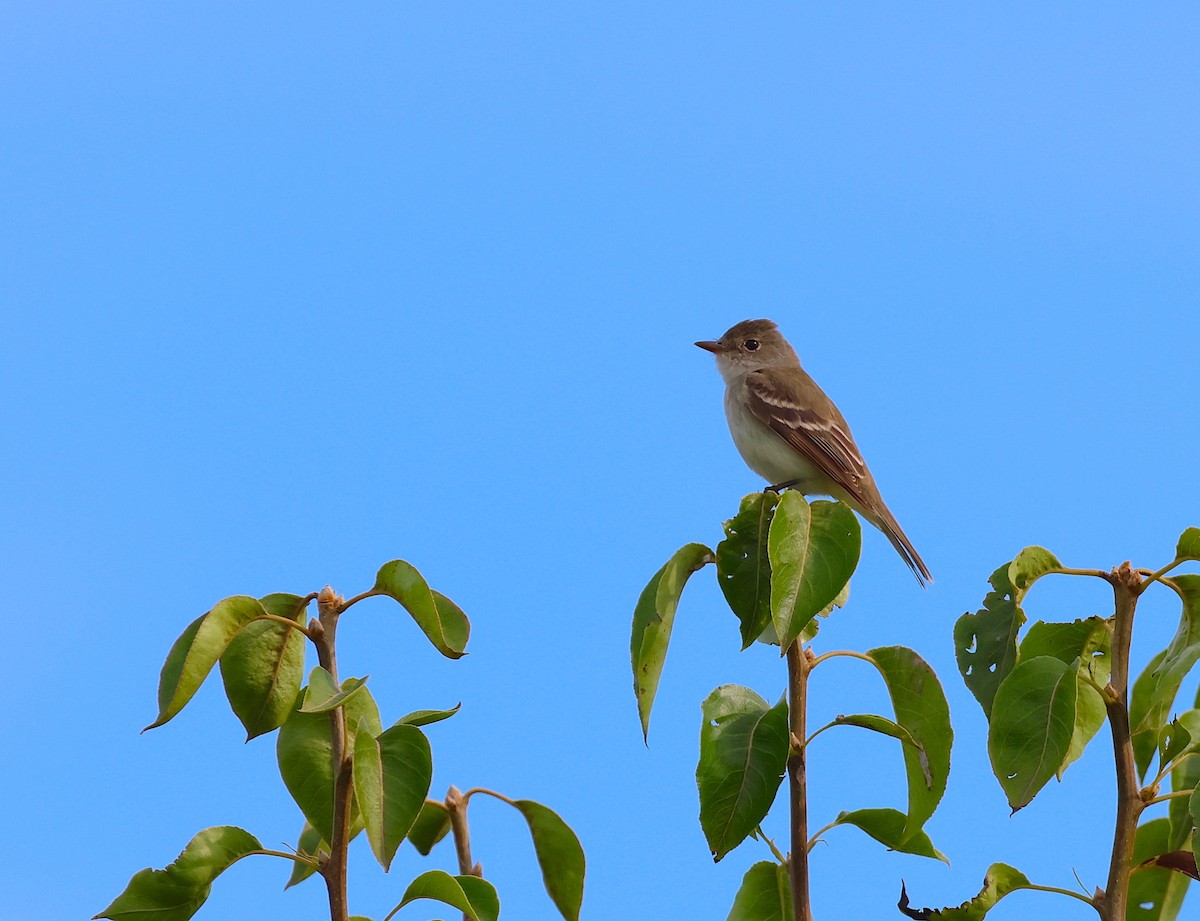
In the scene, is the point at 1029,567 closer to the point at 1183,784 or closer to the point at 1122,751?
the point at 1122,751

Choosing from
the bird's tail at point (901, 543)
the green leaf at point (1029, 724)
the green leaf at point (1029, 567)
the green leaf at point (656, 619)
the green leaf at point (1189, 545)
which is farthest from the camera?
the bird's tail at point (901, 543)

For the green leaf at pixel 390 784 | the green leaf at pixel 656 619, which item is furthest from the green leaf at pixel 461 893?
the green leaf at pixel 656 619

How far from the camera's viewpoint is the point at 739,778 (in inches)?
143

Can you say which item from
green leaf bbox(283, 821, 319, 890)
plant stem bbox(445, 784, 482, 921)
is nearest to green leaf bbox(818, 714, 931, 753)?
plant stem bbox(445, 784, 482, 921)

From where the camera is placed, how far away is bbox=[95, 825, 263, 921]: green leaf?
3.45 metres

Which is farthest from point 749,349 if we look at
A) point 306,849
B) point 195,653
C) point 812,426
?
point 195,653

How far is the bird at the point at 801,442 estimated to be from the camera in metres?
8.73

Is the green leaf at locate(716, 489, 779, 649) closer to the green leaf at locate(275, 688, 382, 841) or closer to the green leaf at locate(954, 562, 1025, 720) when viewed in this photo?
the green leaf at locate(954, 562, 1025, 720)

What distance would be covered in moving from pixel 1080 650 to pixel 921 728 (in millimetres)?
561

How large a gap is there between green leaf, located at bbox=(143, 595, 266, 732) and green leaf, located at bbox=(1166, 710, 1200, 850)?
2.72 meters

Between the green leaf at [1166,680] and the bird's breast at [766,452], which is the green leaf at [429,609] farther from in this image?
the bird's breast at [766,452]

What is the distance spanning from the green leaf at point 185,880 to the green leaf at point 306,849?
0.60 ft

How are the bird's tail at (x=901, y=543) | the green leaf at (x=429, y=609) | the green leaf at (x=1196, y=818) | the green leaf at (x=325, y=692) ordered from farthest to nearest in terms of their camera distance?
the bird's tail at (x=901, y=543), the green leaf at (x=429, y=609), the green leaf at (x=1196, y=818), the green leaf at (x=325, y=692)

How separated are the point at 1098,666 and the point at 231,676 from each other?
8.98 feet
